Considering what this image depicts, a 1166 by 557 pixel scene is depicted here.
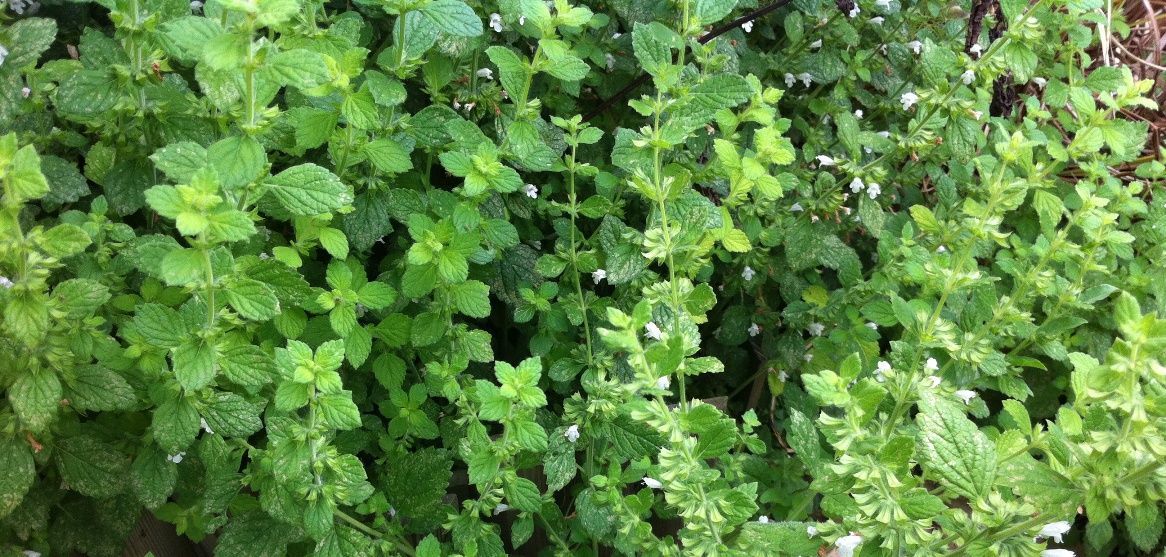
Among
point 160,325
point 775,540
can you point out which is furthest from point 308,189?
point 775,540

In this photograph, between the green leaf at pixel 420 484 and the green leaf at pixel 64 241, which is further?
the green leaf at pixel 420 484

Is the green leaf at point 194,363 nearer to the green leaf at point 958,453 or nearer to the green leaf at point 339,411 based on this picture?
the green leaf at point 339,411

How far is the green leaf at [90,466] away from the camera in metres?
1.35

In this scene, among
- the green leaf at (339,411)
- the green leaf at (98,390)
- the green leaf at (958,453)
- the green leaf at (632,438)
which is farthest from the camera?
the green leaf at (632,438)

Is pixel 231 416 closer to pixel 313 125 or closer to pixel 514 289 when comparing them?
pixel 313 125

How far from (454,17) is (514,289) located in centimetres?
68

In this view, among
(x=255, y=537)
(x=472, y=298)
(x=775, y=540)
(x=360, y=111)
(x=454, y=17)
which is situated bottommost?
(x=255, y=537)

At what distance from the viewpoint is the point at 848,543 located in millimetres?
1093

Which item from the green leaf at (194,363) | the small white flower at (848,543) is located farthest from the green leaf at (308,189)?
the small white flower at (848,543)

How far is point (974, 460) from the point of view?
1.05 meters

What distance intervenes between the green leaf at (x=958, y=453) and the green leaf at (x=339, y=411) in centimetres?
82

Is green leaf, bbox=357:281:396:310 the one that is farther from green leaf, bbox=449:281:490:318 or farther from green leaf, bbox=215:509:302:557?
green leaf, bbox=215:509:302:557

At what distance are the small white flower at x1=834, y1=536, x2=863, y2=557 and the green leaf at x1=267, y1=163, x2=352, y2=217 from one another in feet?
2.91

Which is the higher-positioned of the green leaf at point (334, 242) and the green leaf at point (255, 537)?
the green leaf at point (334, 242)
